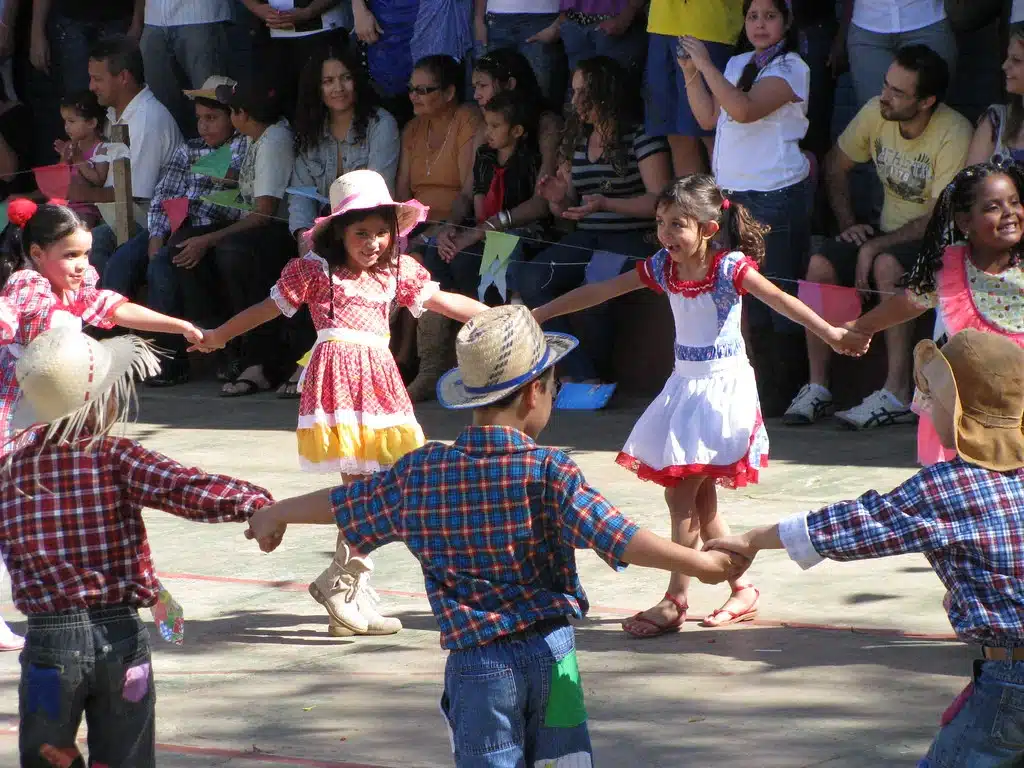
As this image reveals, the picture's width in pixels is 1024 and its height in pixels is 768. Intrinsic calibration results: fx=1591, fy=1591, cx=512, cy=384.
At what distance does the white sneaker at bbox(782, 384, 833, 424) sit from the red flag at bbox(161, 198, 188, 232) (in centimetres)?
440

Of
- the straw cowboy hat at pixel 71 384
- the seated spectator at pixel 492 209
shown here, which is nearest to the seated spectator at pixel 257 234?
the seated spectator at pixel 492 209

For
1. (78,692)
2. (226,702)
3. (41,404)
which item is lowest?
(226,702)

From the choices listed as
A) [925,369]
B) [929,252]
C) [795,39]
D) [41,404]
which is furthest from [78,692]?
[795,39]

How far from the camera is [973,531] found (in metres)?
3.37

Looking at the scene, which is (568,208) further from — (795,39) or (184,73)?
(184,73)

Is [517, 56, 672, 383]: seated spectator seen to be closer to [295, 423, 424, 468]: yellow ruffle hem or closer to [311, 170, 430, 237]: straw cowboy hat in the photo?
[311, 170, 430, 237]: straw cowboy hat

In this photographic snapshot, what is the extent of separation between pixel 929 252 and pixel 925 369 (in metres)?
2.12

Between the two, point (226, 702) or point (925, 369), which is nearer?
point (925, 369)

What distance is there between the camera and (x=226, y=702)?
502 centimetres

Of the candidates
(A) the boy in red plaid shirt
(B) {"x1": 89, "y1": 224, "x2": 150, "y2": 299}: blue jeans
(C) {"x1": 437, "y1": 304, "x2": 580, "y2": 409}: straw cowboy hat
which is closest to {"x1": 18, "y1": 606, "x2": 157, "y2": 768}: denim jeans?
(A) the boy in red plaid shirt

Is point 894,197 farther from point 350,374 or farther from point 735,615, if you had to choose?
point 350,374

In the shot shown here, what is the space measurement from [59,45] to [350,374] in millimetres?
8305

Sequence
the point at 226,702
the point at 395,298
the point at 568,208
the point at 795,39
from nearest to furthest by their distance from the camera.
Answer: the point at 226,702 → the point at 395,298 → the point at 795,39 → the point at 568,208

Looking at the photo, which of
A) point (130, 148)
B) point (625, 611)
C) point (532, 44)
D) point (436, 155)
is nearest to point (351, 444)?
point (625, 611)
